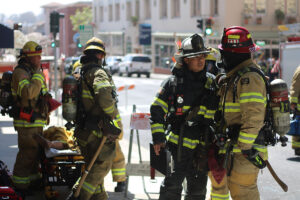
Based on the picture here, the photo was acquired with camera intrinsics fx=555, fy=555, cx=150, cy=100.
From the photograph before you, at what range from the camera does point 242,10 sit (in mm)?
39156

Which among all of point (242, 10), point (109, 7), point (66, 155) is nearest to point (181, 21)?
point (242, 10)

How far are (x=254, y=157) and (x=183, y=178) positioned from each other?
32.6 inches

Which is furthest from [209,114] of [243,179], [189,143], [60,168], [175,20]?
[175,20]

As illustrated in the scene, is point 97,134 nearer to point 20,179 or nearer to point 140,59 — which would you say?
point 20,179

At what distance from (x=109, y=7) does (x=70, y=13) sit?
2183cm

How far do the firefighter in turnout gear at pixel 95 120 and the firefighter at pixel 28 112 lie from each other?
35.4 inches

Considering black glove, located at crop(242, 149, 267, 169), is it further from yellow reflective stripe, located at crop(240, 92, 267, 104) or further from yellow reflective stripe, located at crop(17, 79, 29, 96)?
yellow reflective stripe, located at crop(17, 79, 29, 96)

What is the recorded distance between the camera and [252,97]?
5031mm

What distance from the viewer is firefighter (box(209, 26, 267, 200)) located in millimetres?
5035

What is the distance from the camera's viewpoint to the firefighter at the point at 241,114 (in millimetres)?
5035

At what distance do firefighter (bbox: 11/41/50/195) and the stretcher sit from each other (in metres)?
0.29

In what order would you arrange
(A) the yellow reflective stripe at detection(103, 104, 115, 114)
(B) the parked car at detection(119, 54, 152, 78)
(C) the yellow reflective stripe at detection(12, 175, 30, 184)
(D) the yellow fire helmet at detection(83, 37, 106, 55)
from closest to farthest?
(A) the yellow reflective stripe at detection(103, 104, 115, 114), (D) the yellow fire helmet at detection(83, 37, 106, 55), (C) the yellow reflective stripe at detection(12, 175, 30, 184), (B) the parked car at detection(119, 54, 152, 78)

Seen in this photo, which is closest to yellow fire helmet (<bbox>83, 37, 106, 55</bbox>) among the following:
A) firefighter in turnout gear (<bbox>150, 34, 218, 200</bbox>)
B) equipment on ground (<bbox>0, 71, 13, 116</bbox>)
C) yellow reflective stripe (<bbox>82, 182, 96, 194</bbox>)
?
firefighter in turnout gear (<bbox>150, 34, 218, 200</bbox>)

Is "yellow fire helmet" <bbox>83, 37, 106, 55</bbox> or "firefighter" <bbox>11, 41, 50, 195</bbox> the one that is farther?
"firefighter" <bbox>11, 41, 50, 195</bbox>
